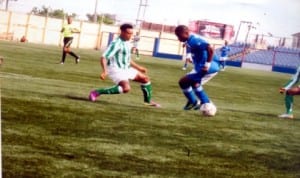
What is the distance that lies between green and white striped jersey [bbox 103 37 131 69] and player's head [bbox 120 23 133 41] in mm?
60

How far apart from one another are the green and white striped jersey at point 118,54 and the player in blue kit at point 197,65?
58 cm

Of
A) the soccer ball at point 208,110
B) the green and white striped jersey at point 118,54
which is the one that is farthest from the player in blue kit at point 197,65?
the green and white striped jersey at point 118,54

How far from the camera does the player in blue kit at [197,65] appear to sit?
5.80 metres

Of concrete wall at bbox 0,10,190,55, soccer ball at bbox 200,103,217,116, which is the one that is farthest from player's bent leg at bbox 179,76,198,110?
concrete wall at bbox 0,10,190,55

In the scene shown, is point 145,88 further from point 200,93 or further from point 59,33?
point 59,33

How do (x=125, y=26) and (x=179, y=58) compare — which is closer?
(x=125, y=26)

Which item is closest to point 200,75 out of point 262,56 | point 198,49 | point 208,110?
point 198,49

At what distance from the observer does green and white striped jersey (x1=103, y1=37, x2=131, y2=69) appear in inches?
237

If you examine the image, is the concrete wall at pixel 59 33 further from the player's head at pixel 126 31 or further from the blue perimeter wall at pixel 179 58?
the player's head at pixel 126 31

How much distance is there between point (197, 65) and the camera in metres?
6.05

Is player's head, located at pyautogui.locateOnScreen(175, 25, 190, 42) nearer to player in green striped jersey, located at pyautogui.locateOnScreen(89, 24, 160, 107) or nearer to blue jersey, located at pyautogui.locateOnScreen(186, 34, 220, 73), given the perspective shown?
blue jersey, located at pyautogui.locateOnScreen(186, 34, 220, 73)

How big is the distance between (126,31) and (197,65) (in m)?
0.75

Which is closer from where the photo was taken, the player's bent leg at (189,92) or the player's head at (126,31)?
the player's head at (126,31)

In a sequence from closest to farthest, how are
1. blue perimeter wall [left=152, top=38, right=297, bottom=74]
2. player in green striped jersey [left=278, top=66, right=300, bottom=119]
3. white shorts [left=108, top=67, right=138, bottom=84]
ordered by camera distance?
white shorts [left=108, top=67, right=138, bottom=84] → player in green striped jersey [left=278, top=66, right=300, bottom=119] → blue perimeter wall [left=152, top=38, right=297, bottom=74]
